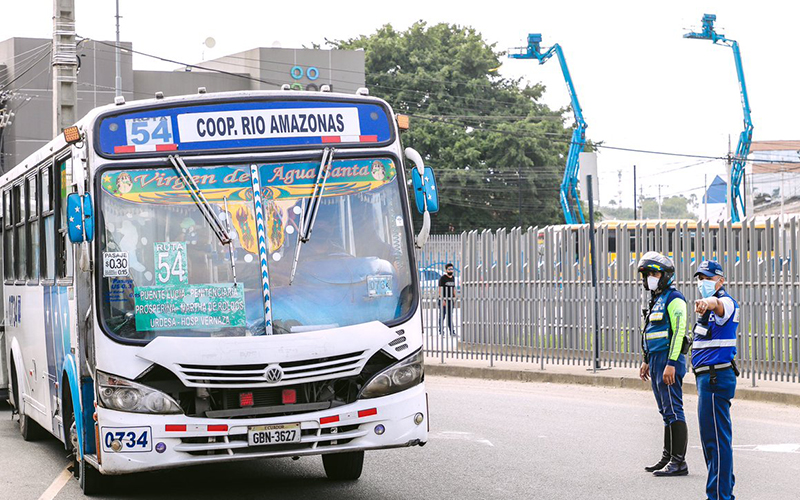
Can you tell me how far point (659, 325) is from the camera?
904cm

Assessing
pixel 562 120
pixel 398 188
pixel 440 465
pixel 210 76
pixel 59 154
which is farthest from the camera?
pixel 562 120

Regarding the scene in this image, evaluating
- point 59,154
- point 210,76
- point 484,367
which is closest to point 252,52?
point 210,76

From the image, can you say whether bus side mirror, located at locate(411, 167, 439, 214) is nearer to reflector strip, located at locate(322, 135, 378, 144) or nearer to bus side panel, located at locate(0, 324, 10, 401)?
reflector strip, located at locate(322, 135, 378, 144)

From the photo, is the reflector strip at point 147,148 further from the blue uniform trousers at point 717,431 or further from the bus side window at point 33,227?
the blue uniform trousers at point 717,431

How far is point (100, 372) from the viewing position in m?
7.67

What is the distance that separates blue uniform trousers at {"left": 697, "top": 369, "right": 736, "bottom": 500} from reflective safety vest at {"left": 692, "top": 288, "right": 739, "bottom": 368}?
92mm

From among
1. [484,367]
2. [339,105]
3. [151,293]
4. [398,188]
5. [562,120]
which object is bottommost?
[484,367]

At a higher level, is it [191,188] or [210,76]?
[210,76]

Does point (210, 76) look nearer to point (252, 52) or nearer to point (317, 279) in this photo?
point (252, 52)

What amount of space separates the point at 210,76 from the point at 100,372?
145 ft

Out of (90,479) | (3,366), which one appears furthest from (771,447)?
(3,366)

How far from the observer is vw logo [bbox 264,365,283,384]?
7480 mm

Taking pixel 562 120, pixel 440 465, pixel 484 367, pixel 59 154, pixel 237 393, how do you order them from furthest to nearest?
pixel 562 120
pixel 484 367
pixel 440 465
pixel 59 154
pixel 237 393

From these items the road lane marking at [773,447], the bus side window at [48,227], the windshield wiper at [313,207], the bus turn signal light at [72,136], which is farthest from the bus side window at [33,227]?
the road lane marking at [773,447]
